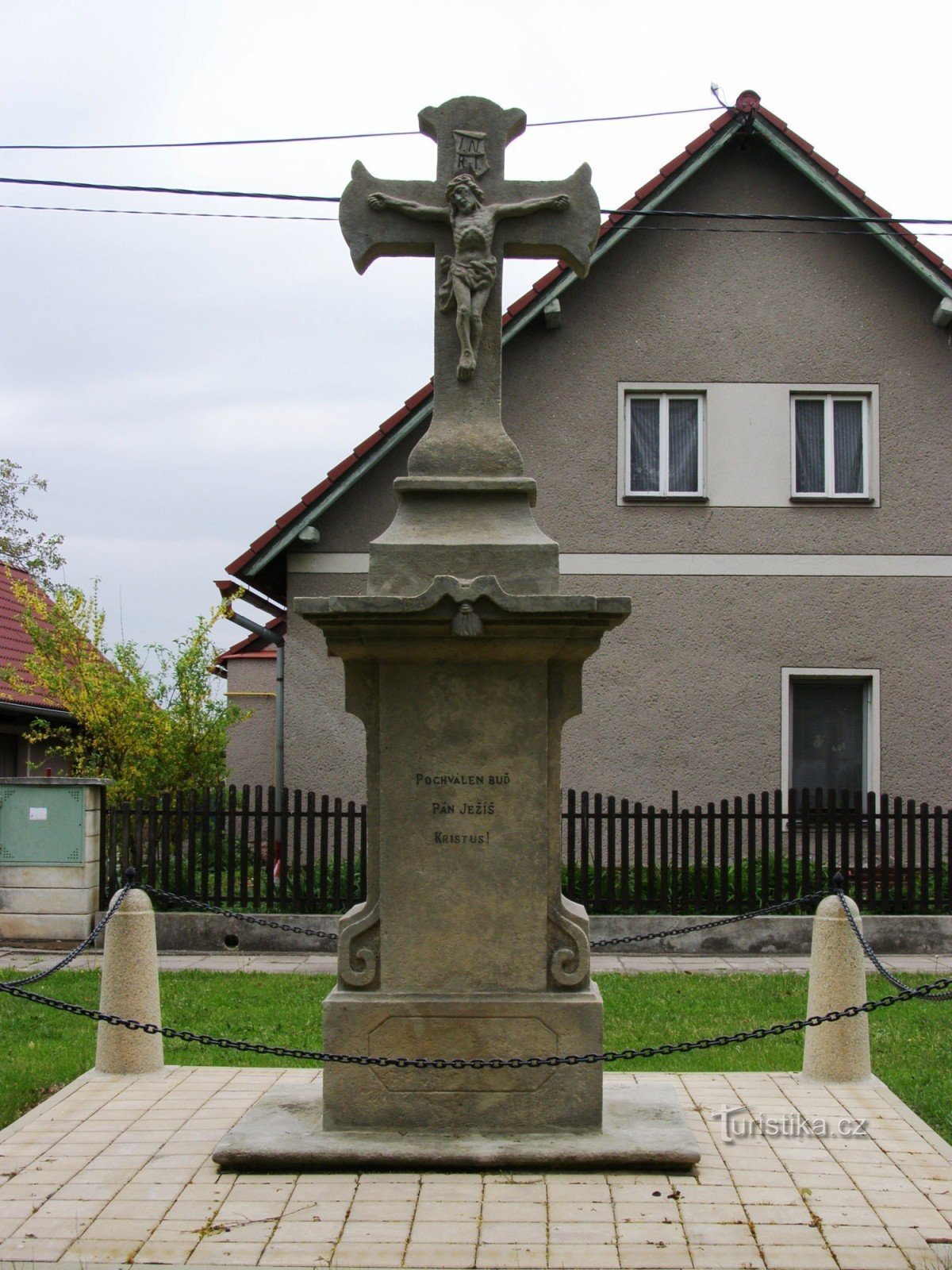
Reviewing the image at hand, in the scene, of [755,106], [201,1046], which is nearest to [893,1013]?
[201,1046]

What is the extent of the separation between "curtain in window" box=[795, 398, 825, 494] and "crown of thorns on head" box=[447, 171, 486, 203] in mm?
10133

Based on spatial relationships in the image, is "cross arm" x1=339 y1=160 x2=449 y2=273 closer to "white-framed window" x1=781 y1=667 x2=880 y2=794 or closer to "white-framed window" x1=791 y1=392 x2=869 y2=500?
"white-framed window" x1=791 y1=392 x2=869 y2=500

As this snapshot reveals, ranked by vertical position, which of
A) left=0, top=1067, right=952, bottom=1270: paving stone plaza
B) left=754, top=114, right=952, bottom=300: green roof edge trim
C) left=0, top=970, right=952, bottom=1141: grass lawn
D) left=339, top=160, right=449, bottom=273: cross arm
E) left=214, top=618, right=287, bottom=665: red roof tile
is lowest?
left=0, top=970, right=952, bottom=1141: grass lawn

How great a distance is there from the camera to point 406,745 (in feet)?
19.6

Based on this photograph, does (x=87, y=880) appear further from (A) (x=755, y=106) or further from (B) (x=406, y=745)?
(A) (x=755, y=106)

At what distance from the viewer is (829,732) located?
51.8 ft

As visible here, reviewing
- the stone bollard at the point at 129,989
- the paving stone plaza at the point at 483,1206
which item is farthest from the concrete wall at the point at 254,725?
the paving stone plaza at the point at 483,1206

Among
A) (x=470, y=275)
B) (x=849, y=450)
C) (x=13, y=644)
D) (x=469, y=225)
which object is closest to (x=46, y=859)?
(x=470, y=275)

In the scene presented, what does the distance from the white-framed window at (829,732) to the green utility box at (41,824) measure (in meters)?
7.92

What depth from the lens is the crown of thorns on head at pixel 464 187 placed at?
6.42 metres

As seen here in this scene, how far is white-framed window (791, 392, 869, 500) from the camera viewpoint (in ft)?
52.0

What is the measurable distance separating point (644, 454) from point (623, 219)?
8.73 ft

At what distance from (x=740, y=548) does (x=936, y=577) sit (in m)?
2.24

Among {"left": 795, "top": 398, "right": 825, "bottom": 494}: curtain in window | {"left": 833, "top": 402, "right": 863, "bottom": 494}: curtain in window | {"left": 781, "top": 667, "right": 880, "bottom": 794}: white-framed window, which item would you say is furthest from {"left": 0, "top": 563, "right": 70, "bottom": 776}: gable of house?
{"left": 833, "top": 402, "right": 863, "bottom": 494}: curtain in window
